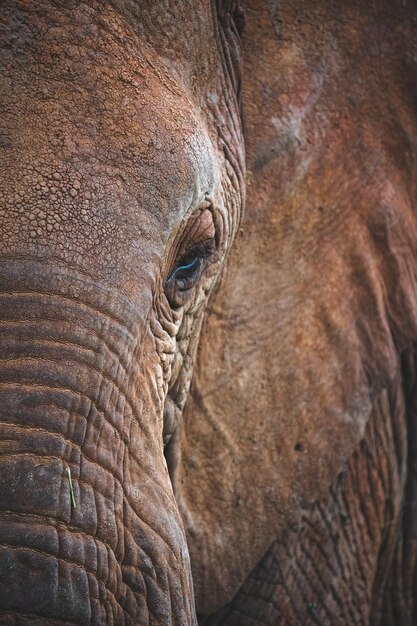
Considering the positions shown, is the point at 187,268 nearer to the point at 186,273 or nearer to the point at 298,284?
the point at 186,273

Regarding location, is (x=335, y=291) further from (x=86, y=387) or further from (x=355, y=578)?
(x=86, y=387)

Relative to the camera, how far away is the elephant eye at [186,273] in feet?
5.95

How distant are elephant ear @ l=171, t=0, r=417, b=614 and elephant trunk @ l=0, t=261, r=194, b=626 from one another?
52cm

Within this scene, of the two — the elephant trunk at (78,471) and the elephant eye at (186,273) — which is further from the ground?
the elephant eye at (186,273)

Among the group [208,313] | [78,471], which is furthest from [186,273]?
[78,471]

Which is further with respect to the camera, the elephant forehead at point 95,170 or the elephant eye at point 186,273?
the elephant eye at point 186,273

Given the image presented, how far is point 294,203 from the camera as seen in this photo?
218 centimetres

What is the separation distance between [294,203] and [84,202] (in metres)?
0.77

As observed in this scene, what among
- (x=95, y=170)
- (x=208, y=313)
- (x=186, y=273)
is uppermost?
(x=95, y=170)

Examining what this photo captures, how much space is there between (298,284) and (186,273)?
1.40 feet

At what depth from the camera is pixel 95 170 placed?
1550 millimetres

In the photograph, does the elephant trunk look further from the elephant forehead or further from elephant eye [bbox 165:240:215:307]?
elephant eye [bbox 165:240:215:307]

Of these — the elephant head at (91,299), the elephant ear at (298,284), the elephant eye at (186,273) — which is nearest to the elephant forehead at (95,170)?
the elephant head at (91,299)

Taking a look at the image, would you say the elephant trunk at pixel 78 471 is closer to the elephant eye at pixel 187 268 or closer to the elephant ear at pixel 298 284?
the elephant eye at pixel 187 268
